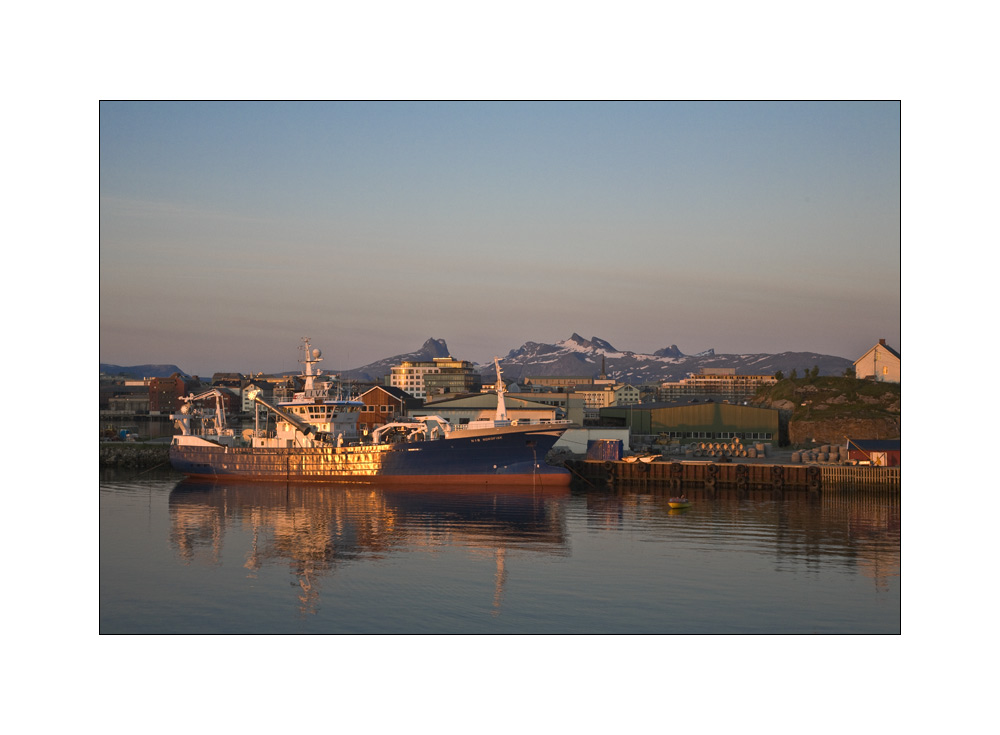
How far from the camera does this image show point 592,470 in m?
47.1

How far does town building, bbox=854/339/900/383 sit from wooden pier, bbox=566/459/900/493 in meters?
29.7

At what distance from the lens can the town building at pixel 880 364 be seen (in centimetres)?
7069

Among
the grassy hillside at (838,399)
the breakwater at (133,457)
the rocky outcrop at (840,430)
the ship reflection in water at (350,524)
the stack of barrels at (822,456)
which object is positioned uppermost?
the grassy hillside at (838,399)

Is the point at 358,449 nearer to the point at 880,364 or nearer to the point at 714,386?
the point at 880,364

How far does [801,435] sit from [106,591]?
5088 cm

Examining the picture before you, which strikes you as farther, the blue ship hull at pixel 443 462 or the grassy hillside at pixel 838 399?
the grassy hillside at pixel 838 399

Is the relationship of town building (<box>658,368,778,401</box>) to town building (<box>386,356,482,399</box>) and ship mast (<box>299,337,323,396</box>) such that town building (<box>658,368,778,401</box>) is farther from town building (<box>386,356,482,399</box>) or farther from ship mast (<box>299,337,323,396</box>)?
ship mast (<box>299,337,323,396</box>)

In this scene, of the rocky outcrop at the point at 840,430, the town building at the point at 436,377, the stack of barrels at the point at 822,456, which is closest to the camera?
the stack of barrels at the point at 822,456

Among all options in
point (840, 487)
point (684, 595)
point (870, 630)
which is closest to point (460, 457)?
point (840, 487)

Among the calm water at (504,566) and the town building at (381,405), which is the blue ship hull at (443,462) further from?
the town building at (381,405)

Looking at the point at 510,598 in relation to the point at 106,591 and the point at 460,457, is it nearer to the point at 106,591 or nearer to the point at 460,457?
the point at 106,591

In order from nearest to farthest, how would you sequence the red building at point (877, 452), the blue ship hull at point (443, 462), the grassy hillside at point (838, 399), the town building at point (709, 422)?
the red building at point (877, 452) < the blue ship hull at point (443, 462) < the town building at point (709, 422) < the grassy hillside at point (838, 399)

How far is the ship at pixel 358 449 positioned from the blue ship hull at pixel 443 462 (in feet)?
0.16

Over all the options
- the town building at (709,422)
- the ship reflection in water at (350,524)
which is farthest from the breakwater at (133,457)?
the town building at (709,422)
